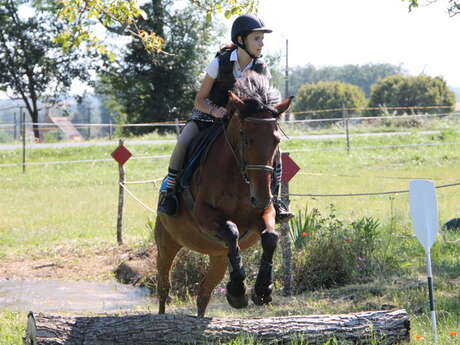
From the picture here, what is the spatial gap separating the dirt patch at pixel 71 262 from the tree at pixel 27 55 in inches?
1094

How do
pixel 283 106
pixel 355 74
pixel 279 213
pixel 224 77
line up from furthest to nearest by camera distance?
pixel 355 74
pixel 224 77
pixel 279 213
pixel 283 106

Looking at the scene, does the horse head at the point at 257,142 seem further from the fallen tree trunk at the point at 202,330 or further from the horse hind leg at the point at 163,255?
the horse hind leg at the point at 163,255

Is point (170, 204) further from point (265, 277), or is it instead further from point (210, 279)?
point (265, 277)

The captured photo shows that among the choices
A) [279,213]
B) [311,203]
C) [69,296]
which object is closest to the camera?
[279,213]

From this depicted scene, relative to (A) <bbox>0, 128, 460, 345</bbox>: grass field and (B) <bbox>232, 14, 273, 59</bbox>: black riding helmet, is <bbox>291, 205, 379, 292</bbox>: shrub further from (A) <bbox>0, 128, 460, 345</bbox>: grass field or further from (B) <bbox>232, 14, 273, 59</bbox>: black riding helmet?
(B) <bbox>232, 14, 273, 59</bbox>: black riding helmet

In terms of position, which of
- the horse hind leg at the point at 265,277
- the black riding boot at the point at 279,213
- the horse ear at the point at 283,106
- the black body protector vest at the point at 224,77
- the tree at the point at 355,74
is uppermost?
the tree at the point at 355,74

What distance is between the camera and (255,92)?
18.7ft

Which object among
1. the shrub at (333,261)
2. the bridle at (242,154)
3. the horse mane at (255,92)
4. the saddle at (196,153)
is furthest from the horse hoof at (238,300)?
the shrub at (333,261)

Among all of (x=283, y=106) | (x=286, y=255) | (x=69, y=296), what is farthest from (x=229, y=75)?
(x=69, y=296)

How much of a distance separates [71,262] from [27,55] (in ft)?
98.8

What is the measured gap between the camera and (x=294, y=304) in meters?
8.33

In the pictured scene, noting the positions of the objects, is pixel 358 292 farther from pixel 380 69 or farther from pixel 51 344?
pixel 380 69

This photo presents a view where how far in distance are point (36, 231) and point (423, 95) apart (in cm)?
5007

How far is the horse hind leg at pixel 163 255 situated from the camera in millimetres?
7496
